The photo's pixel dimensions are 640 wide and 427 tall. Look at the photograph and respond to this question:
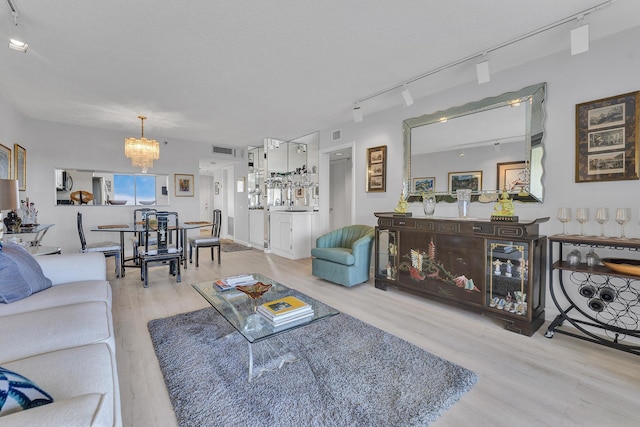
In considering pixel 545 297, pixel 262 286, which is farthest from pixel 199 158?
pixel 545 297

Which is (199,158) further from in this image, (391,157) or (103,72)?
(391,157)

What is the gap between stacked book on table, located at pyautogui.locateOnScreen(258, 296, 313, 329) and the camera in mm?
1820

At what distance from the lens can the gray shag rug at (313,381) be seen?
1538 millimetres

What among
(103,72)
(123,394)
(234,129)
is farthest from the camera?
(234,129)

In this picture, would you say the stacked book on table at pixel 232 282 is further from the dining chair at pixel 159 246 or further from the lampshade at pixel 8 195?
the lampshade at pixel 8 195

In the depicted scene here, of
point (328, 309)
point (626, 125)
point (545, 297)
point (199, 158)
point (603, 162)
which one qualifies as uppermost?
point (199, 158)

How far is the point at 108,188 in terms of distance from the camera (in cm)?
570

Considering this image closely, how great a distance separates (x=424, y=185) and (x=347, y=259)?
57.0 inches

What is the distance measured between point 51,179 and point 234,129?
343cm

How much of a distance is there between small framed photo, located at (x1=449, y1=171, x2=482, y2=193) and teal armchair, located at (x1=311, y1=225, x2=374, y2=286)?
1238 millimetres

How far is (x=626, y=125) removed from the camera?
7.70 feet

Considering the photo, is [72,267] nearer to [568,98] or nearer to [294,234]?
[294,234]

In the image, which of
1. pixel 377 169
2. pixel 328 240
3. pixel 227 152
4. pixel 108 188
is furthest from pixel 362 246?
pixel 108 188

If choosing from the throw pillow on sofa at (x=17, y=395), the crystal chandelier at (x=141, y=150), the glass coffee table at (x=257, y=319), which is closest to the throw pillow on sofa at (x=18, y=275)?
the glass coffee table at (x=257, y=319)
